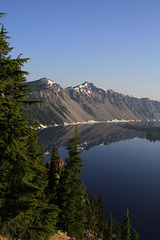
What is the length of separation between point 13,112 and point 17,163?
3.62 meters

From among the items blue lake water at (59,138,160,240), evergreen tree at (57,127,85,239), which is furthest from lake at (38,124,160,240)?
evergreen tree at (57,127,85,239)

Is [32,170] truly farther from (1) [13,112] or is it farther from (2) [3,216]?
(1) [13,112]

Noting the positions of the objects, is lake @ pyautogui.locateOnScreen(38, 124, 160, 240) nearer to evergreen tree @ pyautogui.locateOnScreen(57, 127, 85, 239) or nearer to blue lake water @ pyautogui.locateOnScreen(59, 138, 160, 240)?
blue lake water @ pyautogui.locateOnScreen(59, 138, 160, 240)

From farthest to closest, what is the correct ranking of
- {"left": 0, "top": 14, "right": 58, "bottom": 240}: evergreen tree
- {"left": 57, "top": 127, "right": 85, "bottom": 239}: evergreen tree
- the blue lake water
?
1. the blue lake water
2. {"left": 57, "top": 127, "right": 85, "bottom": 239}: evergreen tree
3. {"left": 0, "top": 14, "right": 58, "bottom": 240}: evergreen tree

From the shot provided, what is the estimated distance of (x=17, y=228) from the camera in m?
14.2

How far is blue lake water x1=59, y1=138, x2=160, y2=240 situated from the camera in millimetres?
77438

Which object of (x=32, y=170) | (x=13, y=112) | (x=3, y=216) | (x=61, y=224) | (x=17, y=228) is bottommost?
(x=61, y=224)

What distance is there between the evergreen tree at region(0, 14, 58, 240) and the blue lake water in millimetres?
66536

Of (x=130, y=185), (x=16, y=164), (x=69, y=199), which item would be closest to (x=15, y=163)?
(x=16, y=164)

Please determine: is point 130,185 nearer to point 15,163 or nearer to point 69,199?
point 69,199

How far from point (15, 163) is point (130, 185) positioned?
10618 cm

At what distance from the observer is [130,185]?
10875 centimetres

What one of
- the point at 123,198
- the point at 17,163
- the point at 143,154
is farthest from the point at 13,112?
the point at 143,154

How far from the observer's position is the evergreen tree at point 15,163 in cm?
1324
